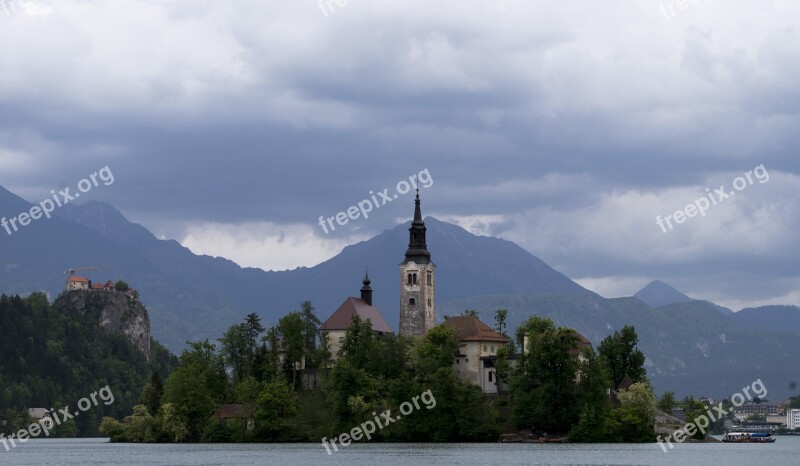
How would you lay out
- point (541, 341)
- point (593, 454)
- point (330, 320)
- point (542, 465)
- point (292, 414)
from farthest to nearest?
point (330, 320) → point (292, 414) → point (541, 341) → point (593, 454) → point (542, 465)

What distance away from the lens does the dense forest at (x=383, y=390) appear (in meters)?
146

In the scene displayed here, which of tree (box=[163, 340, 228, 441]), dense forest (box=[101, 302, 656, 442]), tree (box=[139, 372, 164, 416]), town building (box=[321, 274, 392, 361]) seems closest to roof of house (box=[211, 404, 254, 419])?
dense forest (box=[101, 302, 656, 442])

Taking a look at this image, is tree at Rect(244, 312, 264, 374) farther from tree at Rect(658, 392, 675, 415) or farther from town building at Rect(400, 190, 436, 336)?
tree at Rect(658, 392, 675, 415)

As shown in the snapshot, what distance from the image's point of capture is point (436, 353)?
151500 millimetres

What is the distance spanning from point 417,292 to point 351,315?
45.3ft

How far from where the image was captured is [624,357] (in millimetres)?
170250

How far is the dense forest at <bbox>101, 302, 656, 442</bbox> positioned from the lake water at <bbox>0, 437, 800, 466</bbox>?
549 centimetres

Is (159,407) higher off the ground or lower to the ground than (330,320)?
lower

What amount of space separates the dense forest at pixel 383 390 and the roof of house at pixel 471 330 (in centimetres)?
323

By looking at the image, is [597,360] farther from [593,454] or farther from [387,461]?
[387,461]

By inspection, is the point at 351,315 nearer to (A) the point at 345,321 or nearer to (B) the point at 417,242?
(A) the point at 345,321

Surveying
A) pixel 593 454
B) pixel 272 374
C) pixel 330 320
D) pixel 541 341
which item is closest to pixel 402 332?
pixel 330 320

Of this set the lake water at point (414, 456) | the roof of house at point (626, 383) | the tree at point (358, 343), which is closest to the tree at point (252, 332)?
the tree at point (358, 343)

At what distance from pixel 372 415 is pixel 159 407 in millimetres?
36834
